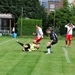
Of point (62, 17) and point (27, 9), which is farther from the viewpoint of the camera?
point (62, 17)

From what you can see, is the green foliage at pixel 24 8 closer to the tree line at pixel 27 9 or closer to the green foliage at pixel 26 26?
the tree line at pixel 27 9

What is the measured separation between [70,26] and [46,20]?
43.9 meters

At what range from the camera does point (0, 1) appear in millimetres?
70312

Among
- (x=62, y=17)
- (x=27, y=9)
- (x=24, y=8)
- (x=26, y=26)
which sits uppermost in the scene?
(x=24, y=8)

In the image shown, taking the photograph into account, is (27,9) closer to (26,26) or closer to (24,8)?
(24,8)

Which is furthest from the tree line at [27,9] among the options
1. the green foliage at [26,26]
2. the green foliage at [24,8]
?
the green foliage at [26,26]

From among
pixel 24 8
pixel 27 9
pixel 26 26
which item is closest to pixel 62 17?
pixel 27 9

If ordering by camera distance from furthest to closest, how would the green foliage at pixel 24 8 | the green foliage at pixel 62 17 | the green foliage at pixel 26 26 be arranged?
1. the green foliage at pixel 62 17
2. the green foliage at pixel 24 8
3. the green foliage at pixel 26 26

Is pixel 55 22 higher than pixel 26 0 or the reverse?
the reverse

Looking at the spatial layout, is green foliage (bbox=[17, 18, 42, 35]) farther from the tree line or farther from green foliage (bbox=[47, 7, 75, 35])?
green foliage (bbox=[47, 7, 75, 35])

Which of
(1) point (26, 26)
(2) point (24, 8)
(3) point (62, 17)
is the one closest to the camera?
(1) point (26, 26)

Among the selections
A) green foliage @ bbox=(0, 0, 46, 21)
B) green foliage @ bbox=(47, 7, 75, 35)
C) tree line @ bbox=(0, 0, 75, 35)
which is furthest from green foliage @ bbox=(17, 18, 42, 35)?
green foliage @ bbox=(47, 7, 75, 35)

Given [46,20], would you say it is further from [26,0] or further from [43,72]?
[43,72]

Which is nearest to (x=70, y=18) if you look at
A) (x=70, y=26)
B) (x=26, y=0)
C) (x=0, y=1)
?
(x=26, y=0)
